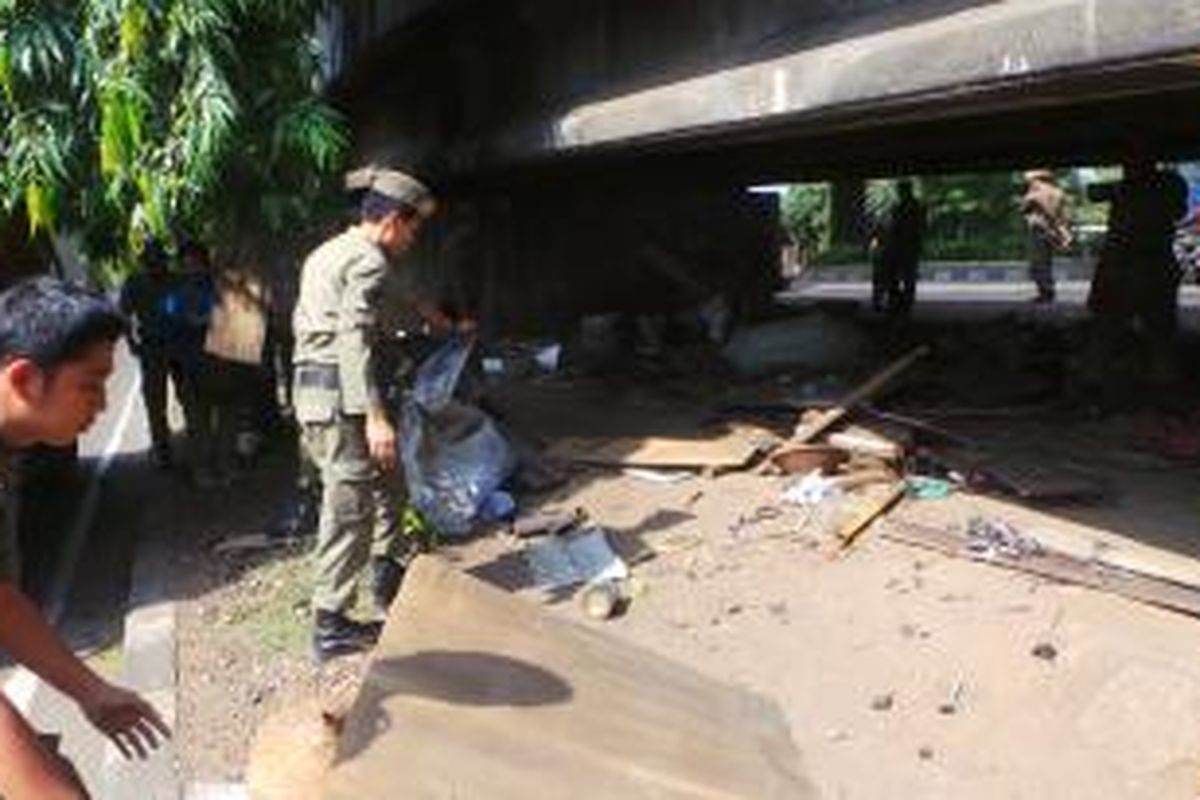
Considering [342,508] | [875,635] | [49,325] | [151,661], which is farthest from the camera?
[151,661]

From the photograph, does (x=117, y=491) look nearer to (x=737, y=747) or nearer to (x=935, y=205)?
(x=737, y=747)


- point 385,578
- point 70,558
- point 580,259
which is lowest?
point 70,558

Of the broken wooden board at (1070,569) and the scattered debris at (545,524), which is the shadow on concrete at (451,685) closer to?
the broken wooden board at (1070,569)

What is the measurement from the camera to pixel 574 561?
905 centimetres

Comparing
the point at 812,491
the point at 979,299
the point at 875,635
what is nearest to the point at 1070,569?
the point at 875,635

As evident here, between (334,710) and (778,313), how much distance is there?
41.7 ft

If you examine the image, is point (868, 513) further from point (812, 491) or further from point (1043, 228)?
point (1043, 228)

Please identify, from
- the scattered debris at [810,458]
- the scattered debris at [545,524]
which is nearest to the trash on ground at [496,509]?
the scattered debris at [545,524]

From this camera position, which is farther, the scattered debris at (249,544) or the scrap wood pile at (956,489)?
the scattered debris at (249,544)

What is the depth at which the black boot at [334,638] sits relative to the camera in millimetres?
8016

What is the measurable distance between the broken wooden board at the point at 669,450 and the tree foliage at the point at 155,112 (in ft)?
7.39

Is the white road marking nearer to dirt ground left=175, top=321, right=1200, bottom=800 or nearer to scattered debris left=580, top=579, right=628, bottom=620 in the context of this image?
dirt ground left=175, top=321, right=1200, bottom=800

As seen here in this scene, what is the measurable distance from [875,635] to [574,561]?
178 centimetres

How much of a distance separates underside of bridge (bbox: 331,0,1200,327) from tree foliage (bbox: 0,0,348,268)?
1.72 m
